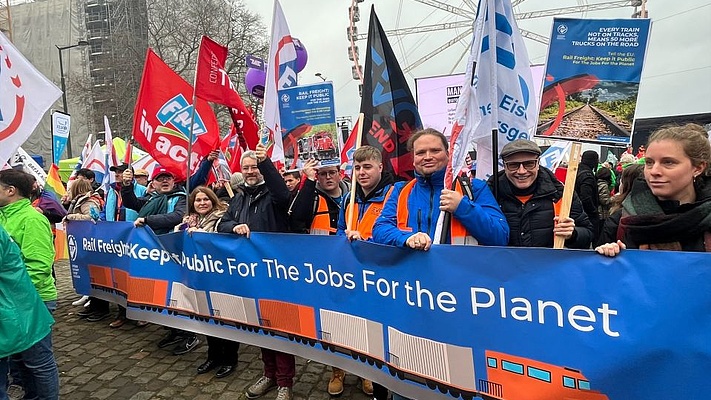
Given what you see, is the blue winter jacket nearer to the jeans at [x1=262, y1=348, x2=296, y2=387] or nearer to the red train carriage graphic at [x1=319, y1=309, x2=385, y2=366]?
the red train carriage graphic at [x1=319, y1=309, x2=385, y2=366]

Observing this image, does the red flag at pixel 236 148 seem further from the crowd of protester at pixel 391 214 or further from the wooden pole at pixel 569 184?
the wooden pole at pixel 569 184

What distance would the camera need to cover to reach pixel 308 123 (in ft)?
12.7

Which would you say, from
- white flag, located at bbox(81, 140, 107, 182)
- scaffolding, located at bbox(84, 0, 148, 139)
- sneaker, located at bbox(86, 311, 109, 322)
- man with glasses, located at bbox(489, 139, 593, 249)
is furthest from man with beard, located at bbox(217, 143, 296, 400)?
scaffolding, located at bbox(84, 0, 148, 139)

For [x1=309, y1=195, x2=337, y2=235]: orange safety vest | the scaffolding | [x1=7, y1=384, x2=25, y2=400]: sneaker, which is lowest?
[x1=7, y1=384, x2=25, y2=400]: sneaker

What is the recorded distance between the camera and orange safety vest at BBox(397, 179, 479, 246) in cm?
275

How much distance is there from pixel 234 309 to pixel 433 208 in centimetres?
200

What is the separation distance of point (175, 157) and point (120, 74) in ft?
103

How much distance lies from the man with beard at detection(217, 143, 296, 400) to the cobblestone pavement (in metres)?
0.15

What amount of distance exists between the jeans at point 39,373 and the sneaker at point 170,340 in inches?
70.4

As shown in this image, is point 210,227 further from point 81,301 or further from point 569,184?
point 81,301

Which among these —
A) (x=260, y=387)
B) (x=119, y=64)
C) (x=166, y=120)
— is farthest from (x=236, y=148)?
(x=119, y=64)

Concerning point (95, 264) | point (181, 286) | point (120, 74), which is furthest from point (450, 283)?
point (120, 74)

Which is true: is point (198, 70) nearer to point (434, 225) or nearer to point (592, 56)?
point (434, 225)

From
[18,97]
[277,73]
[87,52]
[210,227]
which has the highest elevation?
[87,52]
